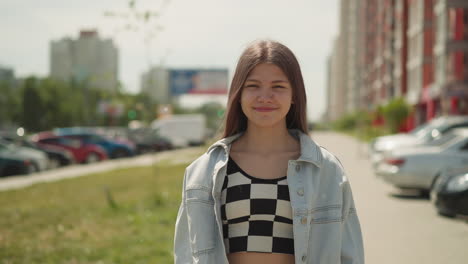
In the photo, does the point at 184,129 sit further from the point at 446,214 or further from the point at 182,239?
the point at 182,239

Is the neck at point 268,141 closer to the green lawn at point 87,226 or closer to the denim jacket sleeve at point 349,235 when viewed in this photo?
the denim jacket sleeve at point 349,235

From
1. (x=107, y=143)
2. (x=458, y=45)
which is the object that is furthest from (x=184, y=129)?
(x=458, y=45)

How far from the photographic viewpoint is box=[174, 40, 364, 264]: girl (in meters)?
2.27

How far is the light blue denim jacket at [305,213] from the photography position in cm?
224

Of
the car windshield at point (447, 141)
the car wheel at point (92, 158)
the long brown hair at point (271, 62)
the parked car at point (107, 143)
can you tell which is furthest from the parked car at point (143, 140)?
the long brown hair at point (271, 62)

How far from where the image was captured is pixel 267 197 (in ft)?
7.50

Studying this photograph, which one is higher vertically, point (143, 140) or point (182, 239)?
point (182, 239)

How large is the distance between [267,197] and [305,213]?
0.17 metres

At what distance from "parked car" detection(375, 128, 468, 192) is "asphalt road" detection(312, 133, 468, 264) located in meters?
0.40

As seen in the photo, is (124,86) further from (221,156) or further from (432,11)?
(432,11)

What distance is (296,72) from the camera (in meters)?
2.41

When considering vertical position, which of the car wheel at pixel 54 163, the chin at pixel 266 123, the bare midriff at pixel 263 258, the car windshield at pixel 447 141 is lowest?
A: the car wheel at pixel 54 163

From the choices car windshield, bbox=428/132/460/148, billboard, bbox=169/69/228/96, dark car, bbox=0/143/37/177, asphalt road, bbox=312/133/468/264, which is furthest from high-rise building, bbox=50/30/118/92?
billboard, bbox=169/69/228/96

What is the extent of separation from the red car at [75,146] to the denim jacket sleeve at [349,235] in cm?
2600
